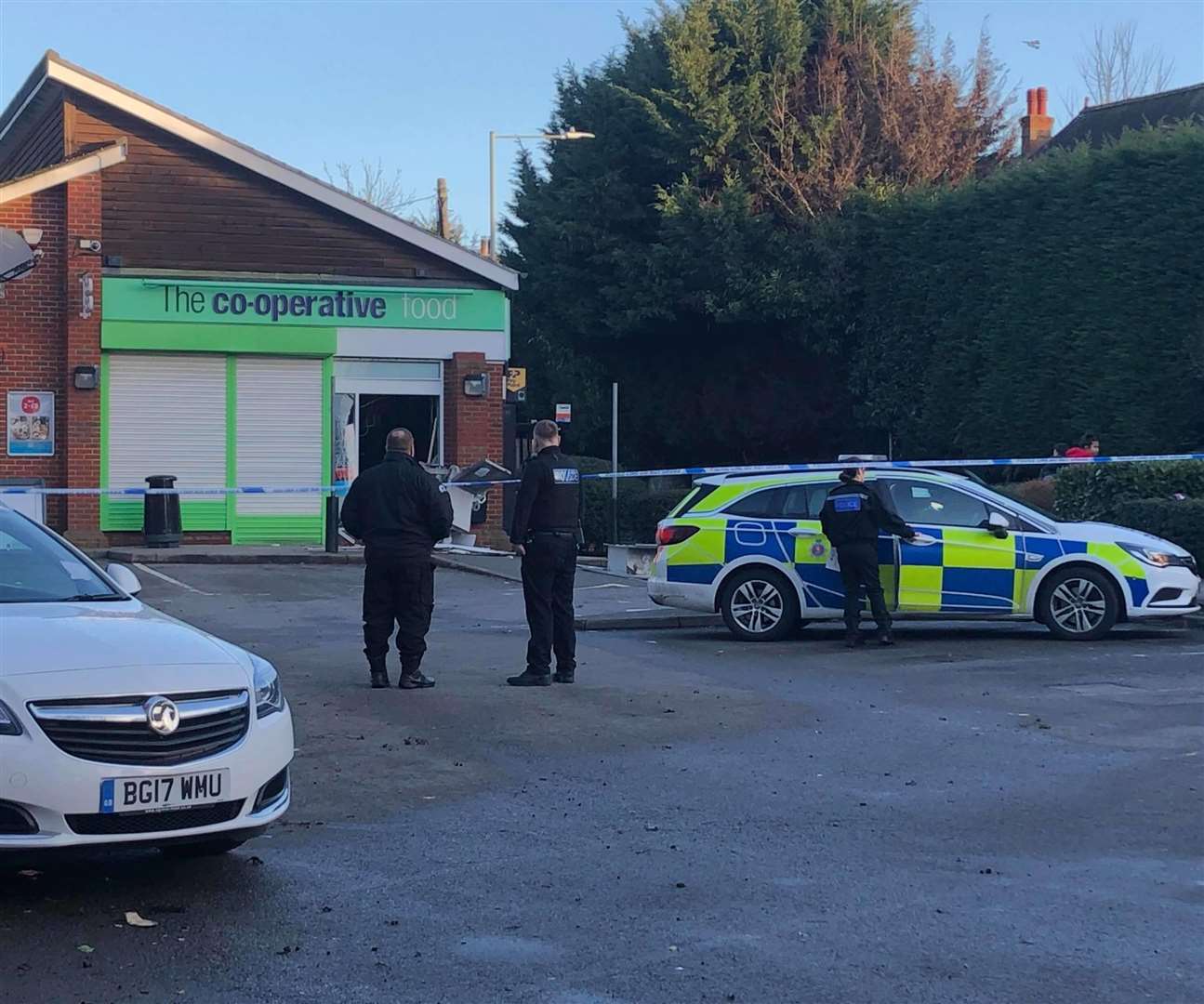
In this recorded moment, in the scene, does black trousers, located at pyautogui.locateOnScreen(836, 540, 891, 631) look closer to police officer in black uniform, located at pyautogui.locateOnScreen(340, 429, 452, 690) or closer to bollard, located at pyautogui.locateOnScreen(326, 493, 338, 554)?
police officer in black uniform, located at pyautogui.locateOnScreen(340, 429, 452, 690)

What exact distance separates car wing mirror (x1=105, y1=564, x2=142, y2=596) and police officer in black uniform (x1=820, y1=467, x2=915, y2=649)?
290 inches

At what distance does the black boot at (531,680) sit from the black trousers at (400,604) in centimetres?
73

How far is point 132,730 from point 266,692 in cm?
76

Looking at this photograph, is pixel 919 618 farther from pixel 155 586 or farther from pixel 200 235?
pixel 200 235

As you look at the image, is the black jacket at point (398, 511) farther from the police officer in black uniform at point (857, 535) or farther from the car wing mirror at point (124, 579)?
the police officer in black uniform at point (857, 535)

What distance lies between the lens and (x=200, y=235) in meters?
24.7

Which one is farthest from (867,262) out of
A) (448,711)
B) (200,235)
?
(448,711)

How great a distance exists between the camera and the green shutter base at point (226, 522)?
24.2m

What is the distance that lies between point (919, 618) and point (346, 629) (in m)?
5.26

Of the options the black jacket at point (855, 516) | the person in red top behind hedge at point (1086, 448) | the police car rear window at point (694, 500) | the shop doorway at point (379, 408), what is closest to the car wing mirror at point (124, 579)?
the black jacket at point (855, 516)

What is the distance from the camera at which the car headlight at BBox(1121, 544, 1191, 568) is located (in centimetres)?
1392

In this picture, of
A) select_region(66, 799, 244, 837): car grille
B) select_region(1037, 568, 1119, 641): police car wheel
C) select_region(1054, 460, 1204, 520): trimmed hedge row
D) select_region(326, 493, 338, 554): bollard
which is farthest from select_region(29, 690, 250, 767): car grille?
select_region(326, 493, 338, 554): bollard

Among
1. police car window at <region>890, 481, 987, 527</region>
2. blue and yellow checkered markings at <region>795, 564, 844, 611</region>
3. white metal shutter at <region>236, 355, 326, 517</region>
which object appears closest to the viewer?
police car window at <region>890, 481, 987, 527</region>

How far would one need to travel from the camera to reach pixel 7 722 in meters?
5.71
